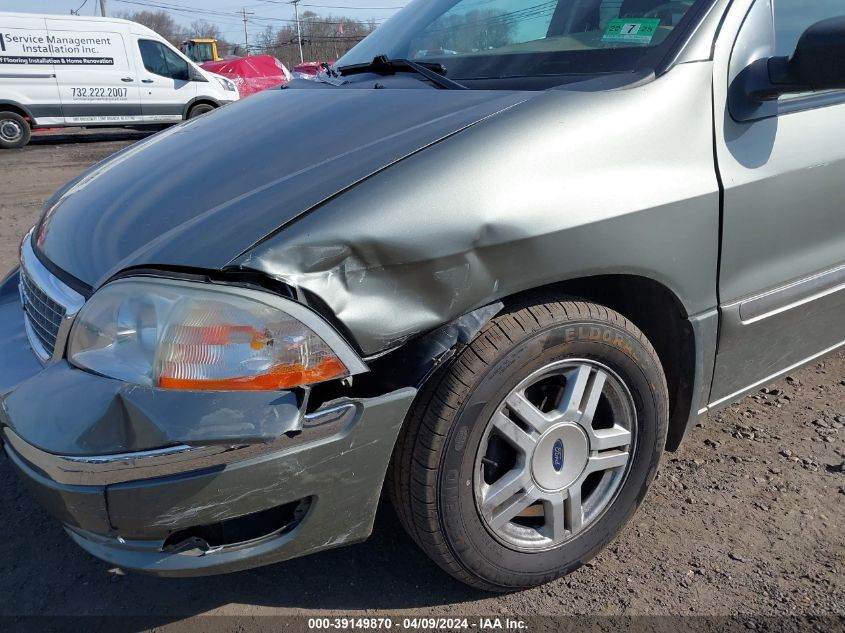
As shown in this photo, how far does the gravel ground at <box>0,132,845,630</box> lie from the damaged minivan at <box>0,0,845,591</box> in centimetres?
14

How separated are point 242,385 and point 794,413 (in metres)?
2.36

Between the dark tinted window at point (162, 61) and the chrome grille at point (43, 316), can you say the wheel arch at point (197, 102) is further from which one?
the chrome grille at point (43, 316)

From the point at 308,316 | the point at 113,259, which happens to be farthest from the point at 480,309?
the point at 113,259

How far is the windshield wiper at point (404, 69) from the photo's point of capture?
2179mm

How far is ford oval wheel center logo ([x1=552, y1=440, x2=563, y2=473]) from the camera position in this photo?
1913mm

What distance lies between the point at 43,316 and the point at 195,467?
0.75m

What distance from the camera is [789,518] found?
7.45ft

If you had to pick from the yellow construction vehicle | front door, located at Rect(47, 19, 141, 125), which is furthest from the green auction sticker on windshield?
the yellow construction vehicle

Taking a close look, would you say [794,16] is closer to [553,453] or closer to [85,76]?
[553,453]

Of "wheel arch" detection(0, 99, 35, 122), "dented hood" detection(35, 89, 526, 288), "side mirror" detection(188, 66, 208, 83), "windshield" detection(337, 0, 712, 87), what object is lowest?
"wheel arch" detection(0, 99, 35, 122)

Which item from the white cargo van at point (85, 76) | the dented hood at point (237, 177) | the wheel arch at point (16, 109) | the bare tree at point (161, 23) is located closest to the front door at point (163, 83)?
the white cargo van at point (85, 76)

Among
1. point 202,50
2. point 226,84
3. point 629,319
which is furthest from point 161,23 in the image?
point 629,319

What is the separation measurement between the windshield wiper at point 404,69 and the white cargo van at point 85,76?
11.0 m

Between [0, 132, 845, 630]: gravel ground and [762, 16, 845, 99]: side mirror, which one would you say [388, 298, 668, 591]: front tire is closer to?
[0, 132, 845, 630]: gravel ground
